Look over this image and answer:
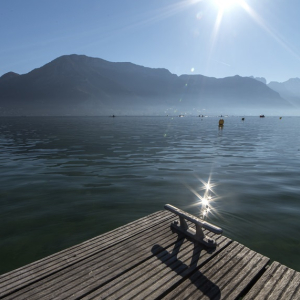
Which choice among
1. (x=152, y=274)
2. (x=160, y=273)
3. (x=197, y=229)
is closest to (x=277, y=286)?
(x=197, y=229)

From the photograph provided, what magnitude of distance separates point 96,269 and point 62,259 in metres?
0.98

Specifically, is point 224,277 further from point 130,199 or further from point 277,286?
point 130,199

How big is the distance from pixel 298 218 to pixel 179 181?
643 centimetres

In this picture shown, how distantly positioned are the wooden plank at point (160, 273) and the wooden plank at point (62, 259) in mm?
1136

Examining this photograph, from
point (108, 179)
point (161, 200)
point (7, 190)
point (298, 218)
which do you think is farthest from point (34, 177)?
point (298, 218)

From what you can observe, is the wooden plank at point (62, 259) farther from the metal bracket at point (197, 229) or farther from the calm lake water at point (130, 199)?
the calm lake water at point (130, 199)

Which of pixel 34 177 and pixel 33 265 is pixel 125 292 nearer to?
pixel 33 265

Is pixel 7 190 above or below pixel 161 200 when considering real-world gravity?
below

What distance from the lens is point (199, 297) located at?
155 inches

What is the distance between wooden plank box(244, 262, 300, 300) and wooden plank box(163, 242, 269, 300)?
159mm

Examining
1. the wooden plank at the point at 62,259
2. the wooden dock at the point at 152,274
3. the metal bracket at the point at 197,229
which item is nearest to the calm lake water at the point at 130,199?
the wooden plank at the point at 62,259

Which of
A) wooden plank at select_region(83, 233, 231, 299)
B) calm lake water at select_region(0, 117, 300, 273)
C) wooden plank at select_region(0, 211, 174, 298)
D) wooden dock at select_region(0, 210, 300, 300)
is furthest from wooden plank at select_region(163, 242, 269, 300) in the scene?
wooden plank at select_region(0, 211, 174, 298)

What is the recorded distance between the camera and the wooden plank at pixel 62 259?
14.2 ft

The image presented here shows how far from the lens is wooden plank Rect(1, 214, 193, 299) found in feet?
13.3
